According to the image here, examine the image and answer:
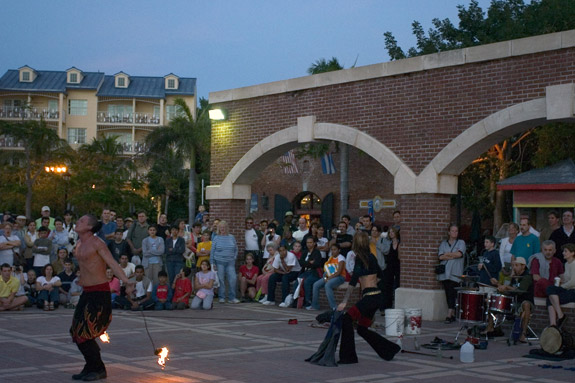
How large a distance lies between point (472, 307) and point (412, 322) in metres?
1.14

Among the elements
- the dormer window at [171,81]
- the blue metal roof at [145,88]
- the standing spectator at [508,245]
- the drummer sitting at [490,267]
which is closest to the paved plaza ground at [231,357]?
the drummer sitting at [490,267]

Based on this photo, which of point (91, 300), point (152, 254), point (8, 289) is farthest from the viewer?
point (152, 254)

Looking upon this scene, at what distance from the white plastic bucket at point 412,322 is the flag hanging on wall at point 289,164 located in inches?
1172

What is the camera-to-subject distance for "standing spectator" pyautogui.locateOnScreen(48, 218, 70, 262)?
18156 mm

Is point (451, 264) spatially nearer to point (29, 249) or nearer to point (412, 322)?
point (412, 322)

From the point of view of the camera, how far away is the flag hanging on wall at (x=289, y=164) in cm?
4103

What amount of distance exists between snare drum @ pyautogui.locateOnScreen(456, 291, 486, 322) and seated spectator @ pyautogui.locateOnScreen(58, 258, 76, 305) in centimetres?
894

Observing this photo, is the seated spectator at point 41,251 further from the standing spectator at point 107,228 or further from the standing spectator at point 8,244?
the standing spectator at point 107,228

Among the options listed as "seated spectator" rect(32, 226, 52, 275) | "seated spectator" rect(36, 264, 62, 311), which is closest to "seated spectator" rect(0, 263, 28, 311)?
"seated spectator" rect(36, 264, 62, 311)

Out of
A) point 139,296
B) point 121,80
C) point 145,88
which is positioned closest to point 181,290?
point 139,296

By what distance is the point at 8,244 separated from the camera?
1673cm

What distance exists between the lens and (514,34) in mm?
32406

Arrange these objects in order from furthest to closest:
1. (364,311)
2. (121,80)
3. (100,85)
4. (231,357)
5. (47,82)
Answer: (121,80)
(100,85)
(47,82)
(231,357)
(364,311)

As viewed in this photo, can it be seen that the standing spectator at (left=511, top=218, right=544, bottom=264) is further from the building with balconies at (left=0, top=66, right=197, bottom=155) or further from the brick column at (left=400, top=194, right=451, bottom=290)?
the building with balconies at (left=0, top=66, right=197, bottom=155)
